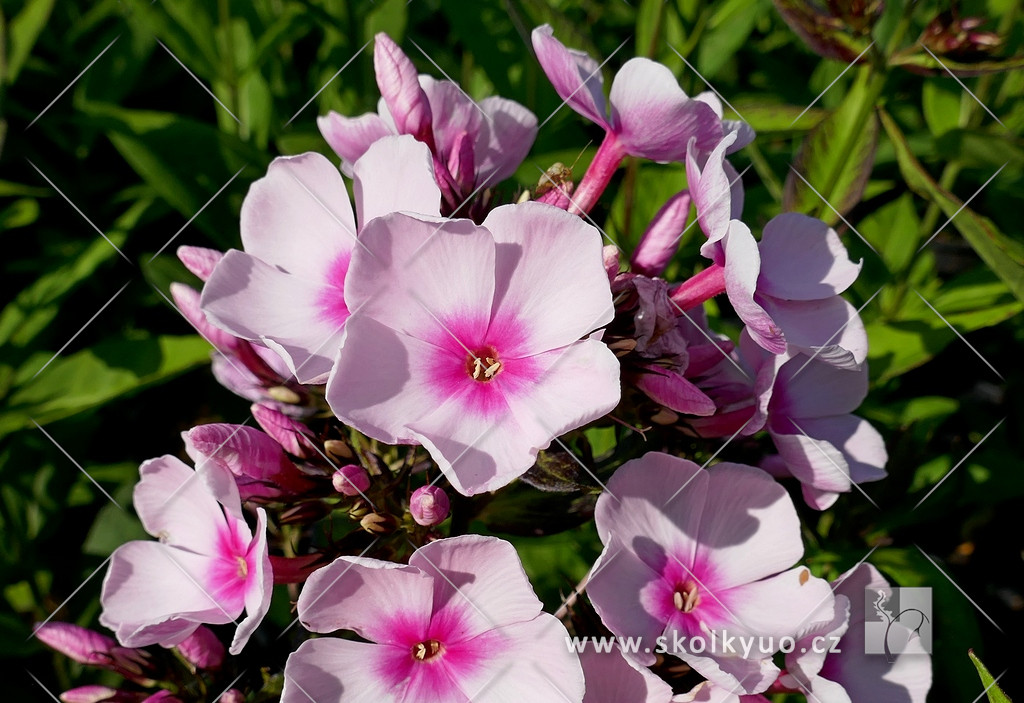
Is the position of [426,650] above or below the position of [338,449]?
below

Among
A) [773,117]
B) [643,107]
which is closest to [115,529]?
[643,107]

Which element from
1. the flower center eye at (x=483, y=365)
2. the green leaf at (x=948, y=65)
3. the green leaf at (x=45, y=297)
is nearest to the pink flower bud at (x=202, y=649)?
the flower center eye at (x=483, y=365)

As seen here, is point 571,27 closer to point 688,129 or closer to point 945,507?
point 688,129

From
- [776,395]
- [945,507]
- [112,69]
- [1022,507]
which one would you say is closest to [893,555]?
[945,507]

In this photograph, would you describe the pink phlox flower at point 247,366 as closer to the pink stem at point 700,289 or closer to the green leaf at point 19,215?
the pink stem at point 700,289

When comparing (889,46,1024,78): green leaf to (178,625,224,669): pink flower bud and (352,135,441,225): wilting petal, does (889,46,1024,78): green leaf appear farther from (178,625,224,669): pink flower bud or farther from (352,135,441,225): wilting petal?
(178,625,224,669): pink flower bud

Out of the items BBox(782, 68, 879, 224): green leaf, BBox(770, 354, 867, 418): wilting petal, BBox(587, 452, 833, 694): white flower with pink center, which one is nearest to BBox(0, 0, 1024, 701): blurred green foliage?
A: BBox(782, 68, 879, 224): green leaf

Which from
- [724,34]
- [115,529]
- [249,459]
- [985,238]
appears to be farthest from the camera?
[724,34]

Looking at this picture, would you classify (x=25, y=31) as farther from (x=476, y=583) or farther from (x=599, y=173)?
(x=476, y=583)

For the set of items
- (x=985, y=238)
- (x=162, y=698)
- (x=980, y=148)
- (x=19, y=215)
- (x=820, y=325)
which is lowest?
(x=980, y=148)
